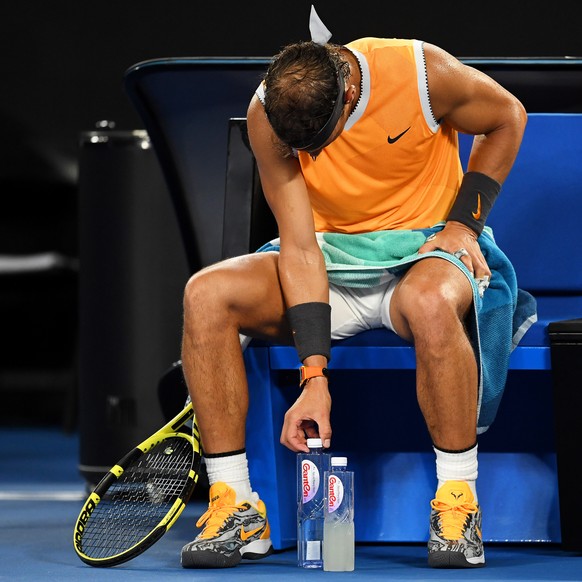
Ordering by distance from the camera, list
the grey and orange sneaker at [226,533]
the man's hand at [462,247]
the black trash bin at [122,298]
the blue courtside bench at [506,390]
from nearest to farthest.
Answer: the grey and orange sneaker at [226,533]
the man's hand at [462,247]
the blue courtside bench at [506,390]
the black trash bin at [122,298]

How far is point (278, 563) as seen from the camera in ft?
7.72

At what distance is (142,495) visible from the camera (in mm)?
2510

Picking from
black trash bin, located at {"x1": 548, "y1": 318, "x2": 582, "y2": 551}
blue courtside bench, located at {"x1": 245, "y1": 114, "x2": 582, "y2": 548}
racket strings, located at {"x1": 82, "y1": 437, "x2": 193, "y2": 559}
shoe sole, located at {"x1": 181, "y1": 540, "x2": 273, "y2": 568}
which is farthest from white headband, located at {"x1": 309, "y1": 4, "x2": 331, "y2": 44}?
shoe sole, located at {"x1": 181, "y1": 540, "x2": 273, "y2": 568}

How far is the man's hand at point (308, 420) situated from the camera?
2236 millimetres

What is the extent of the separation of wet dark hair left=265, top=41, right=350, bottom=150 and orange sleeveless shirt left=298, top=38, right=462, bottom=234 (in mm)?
194

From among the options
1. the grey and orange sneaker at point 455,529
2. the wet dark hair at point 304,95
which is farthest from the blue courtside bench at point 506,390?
the wet dark hair at point 304,95

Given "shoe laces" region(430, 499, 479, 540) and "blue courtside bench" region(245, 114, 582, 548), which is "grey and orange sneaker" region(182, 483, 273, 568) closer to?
"blue courtside bench" region(245, 114, 582, 548)

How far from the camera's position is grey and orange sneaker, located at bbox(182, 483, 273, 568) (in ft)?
7.48

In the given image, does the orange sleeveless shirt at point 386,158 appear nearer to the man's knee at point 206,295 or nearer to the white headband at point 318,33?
the white headband at point 318,33

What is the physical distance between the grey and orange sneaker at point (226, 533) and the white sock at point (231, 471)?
1 centimetres

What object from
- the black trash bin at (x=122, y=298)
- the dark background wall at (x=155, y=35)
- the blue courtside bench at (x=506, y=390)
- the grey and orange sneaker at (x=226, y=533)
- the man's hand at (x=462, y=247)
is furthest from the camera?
the dark background wall at (x=155, y=35)

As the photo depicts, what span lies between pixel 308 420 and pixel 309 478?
4.1 inches

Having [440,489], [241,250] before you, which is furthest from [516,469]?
[241,250]

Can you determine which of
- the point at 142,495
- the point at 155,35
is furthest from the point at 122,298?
the point at 155,35
